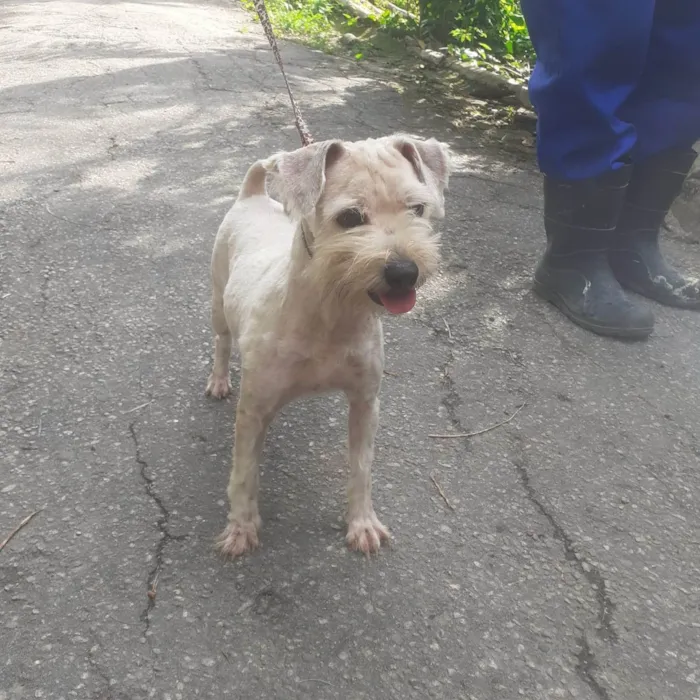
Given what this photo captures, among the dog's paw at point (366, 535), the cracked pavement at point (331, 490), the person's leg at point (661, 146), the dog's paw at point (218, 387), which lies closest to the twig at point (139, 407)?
the cracked pavement at point (331, 490)

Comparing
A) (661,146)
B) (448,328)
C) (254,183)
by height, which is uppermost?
(254,183)

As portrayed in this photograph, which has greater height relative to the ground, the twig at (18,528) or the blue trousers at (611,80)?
the blue trousers at (611,80)

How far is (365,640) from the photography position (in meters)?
2.15

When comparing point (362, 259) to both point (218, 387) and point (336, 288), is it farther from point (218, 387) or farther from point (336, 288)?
point (218, 387)

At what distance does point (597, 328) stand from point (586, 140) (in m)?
0.97

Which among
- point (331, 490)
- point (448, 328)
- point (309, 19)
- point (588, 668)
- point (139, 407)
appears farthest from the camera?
point (309, 19)

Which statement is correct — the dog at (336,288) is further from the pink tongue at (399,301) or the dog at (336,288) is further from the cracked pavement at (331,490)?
the cracked pavement at (331,490)

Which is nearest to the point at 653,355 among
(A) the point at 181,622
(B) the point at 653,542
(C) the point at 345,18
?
(B) the point at 653,542

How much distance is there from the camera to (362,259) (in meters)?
2.03

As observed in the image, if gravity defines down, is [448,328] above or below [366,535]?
below

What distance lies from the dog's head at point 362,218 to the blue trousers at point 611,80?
5.58ft

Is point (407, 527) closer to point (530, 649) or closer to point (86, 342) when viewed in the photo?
point (530, 649)

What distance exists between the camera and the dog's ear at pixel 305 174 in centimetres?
215

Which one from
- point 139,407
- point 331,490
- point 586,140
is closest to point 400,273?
point 331,490
